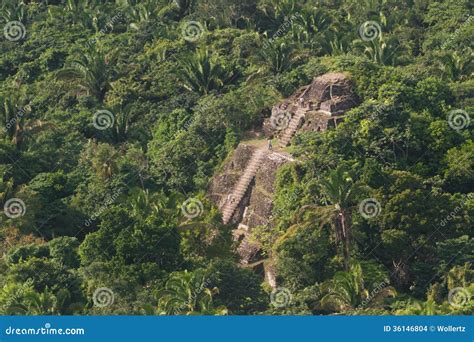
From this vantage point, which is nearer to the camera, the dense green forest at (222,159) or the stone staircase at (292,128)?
the dense green forest at (222,159)

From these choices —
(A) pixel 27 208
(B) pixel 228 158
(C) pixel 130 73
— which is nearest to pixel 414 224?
(B) pixel 228 158

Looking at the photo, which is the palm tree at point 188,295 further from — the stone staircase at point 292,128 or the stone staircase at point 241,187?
the stone staircase at point 292,128

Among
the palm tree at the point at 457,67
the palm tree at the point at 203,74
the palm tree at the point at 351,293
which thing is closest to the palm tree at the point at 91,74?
the palm tree at the point at 203,74

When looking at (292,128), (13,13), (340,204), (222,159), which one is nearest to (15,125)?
(222,159)

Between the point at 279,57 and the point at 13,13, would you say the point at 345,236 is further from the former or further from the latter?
the point at 13,13

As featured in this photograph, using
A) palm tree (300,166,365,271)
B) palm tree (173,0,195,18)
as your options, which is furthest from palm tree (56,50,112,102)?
palm tree (300,166,365,271)

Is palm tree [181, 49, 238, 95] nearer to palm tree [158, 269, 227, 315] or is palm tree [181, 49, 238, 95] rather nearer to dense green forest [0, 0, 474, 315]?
dense green forest [0, 0, 474, 315]
